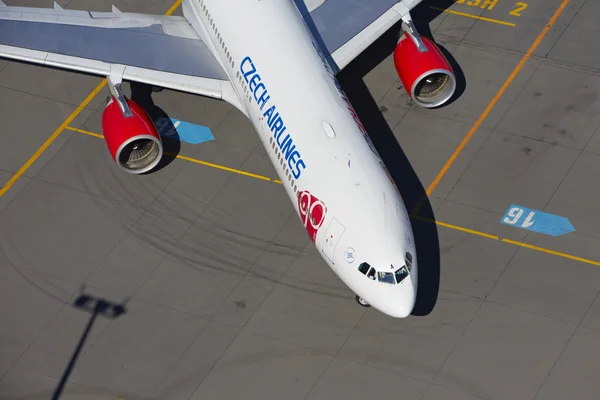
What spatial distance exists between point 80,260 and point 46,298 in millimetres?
1898

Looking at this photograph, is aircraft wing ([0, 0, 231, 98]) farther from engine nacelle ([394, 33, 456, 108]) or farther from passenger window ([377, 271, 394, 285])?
passenger window ([377, 271, 394, 285])

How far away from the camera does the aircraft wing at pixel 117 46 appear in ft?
131

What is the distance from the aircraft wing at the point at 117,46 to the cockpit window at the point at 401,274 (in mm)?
11942

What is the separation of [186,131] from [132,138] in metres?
3.91

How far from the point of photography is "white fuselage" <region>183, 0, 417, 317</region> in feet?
103

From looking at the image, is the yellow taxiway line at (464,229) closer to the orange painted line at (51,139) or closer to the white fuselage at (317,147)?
the white fuselage at (317,147)


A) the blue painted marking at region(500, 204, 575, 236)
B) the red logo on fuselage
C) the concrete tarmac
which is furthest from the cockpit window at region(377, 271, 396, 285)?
the blue painted marking at region(500, 204, 575, 236)

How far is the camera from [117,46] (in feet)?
135

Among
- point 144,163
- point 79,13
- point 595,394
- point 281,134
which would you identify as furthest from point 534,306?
point 79,13

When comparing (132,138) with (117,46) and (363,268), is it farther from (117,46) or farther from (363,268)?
(363,268)

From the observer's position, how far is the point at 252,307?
117 feet

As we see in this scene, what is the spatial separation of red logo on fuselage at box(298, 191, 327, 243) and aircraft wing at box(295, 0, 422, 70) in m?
8.00

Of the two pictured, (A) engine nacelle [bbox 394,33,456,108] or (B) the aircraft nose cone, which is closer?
(B) the aircraft nose cone

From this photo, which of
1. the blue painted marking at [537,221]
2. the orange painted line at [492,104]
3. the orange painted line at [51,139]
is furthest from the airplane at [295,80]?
the blue painted marking at [537,221]
